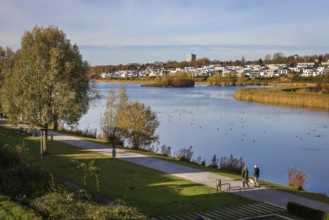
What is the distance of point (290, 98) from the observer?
78.3m

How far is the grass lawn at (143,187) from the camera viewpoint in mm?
17000

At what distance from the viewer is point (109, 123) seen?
38.5m

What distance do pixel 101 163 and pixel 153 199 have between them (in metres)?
8.02

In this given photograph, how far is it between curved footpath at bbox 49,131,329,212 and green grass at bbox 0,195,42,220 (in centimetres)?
1043

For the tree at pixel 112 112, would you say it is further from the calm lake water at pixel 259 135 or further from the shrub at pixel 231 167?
the shrub at pixel 231 167

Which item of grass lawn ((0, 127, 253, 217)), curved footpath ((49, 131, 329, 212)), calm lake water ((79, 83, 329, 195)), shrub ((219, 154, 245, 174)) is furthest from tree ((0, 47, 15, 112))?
shrub ((219, 154, 245, 174))

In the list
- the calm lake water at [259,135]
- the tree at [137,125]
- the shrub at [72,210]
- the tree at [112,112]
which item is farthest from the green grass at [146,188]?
the tree at [112,112]

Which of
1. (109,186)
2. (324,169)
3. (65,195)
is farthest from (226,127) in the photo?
(65,195)

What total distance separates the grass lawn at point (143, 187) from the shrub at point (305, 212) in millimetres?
2108

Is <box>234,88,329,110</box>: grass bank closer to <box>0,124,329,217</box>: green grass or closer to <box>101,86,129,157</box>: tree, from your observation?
<box>101,86,129,157</box>: tree

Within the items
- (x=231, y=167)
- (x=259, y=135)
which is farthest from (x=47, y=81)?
(x=259, y=135)

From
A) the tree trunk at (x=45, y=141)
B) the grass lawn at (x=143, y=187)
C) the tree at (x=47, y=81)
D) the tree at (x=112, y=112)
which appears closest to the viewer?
the grass lawn at (x=143, y=187)

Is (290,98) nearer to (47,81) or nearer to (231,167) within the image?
(231,167)

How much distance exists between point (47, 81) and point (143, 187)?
11.0 m
